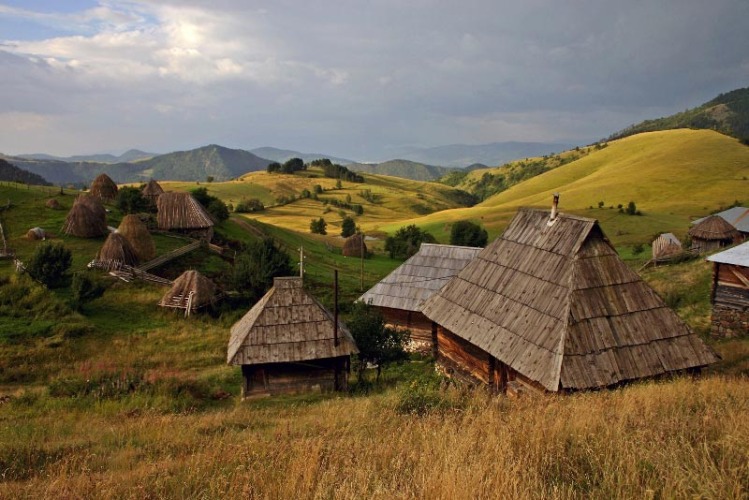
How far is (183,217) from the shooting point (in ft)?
136

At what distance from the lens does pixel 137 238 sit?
33.5m

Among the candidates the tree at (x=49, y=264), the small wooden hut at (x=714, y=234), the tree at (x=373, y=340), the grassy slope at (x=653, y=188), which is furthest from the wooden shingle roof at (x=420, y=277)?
the grassy slope at (x=653, y=188)

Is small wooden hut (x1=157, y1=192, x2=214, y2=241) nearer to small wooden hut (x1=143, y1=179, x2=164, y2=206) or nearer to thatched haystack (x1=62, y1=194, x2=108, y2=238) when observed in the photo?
thatched haystack (x1=62, y1=194, x2=108, y2=238)

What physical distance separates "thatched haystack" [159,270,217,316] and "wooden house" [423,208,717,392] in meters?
18.1

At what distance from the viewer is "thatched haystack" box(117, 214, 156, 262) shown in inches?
1308

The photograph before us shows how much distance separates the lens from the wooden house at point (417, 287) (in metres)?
25.7

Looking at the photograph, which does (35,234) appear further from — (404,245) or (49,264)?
(404,245)

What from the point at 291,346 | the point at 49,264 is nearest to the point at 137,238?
the point at 49,264

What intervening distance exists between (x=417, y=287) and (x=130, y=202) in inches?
1284

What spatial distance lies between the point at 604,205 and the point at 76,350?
3002 inches

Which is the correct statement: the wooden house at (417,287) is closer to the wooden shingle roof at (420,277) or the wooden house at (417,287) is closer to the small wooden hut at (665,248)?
the wooden shingle roof at (420,277)

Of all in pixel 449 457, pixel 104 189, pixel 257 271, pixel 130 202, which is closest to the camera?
pixel 449 457

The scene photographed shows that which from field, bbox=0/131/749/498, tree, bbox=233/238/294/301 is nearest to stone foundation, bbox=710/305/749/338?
field, bbox=0/131/749/498

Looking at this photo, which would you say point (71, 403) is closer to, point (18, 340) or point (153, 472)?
point (18, 340)
